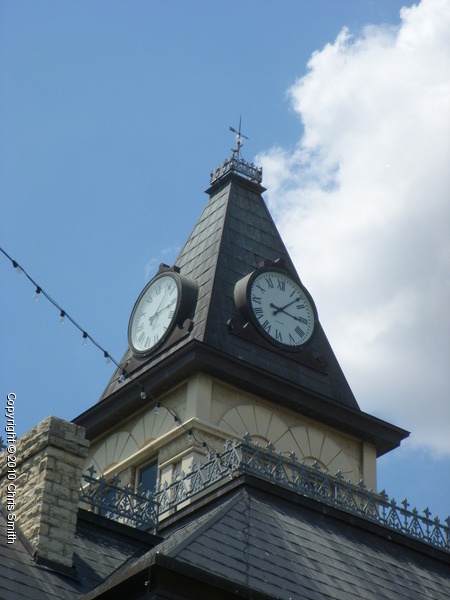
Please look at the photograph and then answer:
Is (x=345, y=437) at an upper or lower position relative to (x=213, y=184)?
lower

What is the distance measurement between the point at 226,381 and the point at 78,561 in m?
9.30

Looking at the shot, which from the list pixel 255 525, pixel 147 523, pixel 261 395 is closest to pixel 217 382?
pixel 261 395

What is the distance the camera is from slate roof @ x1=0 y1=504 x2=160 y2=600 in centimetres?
1706

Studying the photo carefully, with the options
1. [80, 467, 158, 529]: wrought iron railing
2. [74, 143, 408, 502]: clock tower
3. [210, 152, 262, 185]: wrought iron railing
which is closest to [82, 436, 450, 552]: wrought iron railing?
[80, 467, 158, 529]: wrought iron railing

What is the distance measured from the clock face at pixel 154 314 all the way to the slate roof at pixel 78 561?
28.3 ft

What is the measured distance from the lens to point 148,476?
27.6 m

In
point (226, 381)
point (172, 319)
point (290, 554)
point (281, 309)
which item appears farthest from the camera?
point (281, 309)

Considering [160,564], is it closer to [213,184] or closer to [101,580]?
[101,580]

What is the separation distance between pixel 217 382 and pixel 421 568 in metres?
7.08

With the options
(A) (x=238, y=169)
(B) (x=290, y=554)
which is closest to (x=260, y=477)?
(B) (x=290, y=554)

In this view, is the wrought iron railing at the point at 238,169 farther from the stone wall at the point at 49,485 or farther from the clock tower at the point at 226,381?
the stone wall at the point at 49,485

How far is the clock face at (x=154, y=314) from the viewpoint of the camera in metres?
28.8

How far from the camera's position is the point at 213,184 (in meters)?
33.4

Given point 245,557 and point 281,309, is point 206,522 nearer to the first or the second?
point 245,557
